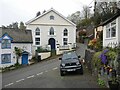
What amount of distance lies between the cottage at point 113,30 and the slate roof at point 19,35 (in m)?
24.1

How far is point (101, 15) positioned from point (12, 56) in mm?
18495

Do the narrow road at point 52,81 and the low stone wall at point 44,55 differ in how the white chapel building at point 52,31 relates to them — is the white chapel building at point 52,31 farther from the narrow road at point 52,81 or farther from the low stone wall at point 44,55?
the narrow road at point 52,81

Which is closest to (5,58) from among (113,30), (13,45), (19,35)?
(13,45)

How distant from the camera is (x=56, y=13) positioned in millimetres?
47188

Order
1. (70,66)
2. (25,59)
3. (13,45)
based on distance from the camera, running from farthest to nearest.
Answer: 1. (25,59)
2. (13,45)
3. (70,66)

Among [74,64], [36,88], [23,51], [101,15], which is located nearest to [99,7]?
[101,15]

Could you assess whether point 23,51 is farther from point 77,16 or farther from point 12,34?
point 77,16

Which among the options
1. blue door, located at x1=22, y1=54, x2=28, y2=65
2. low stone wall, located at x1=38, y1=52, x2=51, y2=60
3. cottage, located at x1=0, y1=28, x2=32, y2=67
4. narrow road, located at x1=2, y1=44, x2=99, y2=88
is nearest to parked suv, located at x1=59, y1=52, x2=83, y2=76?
narrow road, located at x1=2, y1=44, x2=99, y2=88

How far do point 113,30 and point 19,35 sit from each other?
2806cm

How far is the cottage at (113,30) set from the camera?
1607 cm

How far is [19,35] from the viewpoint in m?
43.9

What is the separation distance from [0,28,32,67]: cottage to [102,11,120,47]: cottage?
23296mm

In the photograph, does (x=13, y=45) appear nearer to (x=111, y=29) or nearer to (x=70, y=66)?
(x=70, y=66)

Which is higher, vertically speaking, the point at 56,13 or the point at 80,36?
the point at 56,13
